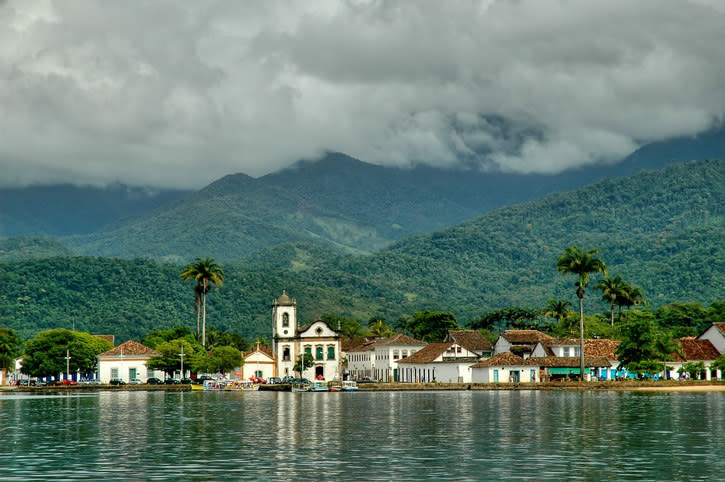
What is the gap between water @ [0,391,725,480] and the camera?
3856 centimetres

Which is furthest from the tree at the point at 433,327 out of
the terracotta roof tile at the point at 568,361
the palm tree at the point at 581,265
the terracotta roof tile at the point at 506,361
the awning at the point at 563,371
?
the palm tree at the point at 581,265

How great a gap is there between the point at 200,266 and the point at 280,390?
1451 inches

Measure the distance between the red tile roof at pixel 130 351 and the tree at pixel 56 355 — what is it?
3.38 m

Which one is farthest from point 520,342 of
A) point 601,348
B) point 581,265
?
point 581,265

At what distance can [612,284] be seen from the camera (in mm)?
173500

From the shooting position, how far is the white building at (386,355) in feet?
570

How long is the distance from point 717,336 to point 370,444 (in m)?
111

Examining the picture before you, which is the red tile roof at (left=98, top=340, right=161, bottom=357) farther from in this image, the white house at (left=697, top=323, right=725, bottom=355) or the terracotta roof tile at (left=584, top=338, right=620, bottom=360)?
the white house at (left=697, top=323, right=725, bottom=355)

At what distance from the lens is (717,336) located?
481 ft

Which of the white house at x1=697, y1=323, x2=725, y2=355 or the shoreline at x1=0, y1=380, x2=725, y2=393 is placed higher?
the white house at x1=697, y1=323, x2=725, y2=355

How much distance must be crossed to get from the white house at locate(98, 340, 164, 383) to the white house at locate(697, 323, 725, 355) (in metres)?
87.7

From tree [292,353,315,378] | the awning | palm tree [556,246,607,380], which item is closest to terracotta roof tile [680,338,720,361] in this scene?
the awning

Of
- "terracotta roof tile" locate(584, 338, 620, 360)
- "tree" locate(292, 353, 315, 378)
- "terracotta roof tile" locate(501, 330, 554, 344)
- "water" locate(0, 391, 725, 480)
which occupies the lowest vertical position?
"water" locate(0, 391, 725, 480)

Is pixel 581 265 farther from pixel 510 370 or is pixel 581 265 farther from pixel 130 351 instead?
pixel 130 351
